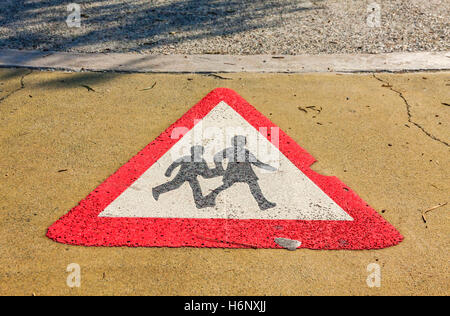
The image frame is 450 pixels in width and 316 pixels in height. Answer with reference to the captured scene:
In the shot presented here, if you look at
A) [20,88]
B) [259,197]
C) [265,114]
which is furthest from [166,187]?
[20,88]

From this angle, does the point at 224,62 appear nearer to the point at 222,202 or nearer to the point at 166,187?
the point at 166,187

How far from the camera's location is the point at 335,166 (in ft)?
11.0

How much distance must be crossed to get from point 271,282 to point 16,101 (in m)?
3.04

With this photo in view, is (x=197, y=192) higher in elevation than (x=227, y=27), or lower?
lower

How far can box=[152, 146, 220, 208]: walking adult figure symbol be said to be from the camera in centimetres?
306

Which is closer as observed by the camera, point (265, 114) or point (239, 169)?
point (239, 169)

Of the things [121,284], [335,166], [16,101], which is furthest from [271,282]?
[16,101]

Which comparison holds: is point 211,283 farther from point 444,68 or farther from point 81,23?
point 81,23

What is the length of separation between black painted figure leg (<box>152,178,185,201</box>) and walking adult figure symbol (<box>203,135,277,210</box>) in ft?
0.80

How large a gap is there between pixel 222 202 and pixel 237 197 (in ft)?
0.38

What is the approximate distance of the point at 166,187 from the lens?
3.11 m

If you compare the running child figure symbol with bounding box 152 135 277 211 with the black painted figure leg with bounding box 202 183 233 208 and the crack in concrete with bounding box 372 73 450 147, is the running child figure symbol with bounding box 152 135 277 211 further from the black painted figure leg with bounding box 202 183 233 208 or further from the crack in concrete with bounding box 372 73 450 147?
the crack in concrete with bounding box 372 73 450 147

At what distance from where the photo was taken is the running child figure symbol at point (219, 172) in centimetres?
303

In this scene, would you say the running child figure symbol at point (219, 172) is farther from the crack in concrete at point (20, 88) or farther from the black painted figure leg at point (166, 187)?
the crack in concrete at point (20, 88)
